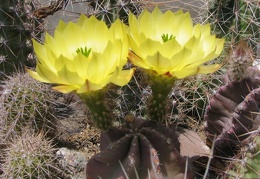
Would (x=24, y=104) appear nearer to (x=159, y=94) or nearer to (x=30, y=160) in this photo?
(x=30, y=160)

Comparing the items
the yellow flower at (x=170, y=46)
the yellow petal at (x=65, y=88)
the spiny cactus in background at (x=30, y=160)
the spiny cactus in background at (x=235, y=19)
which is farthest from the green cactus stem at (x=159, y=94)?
the spiny cactus in background at (x=235, y=19)

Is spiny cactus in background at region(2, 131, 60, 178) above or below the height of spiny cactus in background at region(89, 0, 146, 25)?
below

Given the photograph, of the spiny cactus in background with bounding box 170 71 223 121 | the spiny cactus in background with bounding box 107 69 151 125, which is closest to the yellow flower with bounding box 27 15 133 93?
the spiny cactus in background with bounding box 107 69 151 125

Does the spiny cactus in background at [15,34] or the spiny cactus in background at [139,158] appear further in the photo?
the spiny cactus in background at [15,34]

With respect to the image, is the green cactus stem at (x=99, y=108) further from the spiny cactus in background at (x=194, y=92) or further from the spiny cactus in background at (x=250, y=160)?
the spiny cactus in background at (x=194, y=92)

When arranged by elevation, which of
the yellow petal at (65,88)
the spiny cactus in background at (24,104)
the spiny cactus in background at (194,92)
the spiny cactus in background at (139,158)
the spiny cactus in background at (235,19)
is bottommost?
the spiny cactus in background at (194,92)

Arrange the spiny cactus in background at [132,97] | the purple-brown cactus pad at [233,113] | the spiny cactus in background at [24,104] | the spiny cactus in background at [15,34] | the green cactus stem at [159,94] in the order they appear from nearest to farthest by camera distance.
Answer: the green cactus stem at [159,94] → the purple-brown cactus pad at [233,113] → the spiny cactus in background at [24,104] → the spiny cactus in background at [132,97] → the spiny cactus in background at [15,34]

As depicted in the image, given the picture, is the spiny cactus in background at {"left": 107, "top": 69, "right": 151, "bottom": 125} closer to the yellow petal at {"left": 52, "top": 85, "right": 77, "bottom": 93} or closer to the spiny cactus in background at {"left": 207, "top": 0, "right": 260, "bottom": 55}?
the spiny cactus in background at {"left": 207, "top": 0, "right": 260, "bottom": 55}
